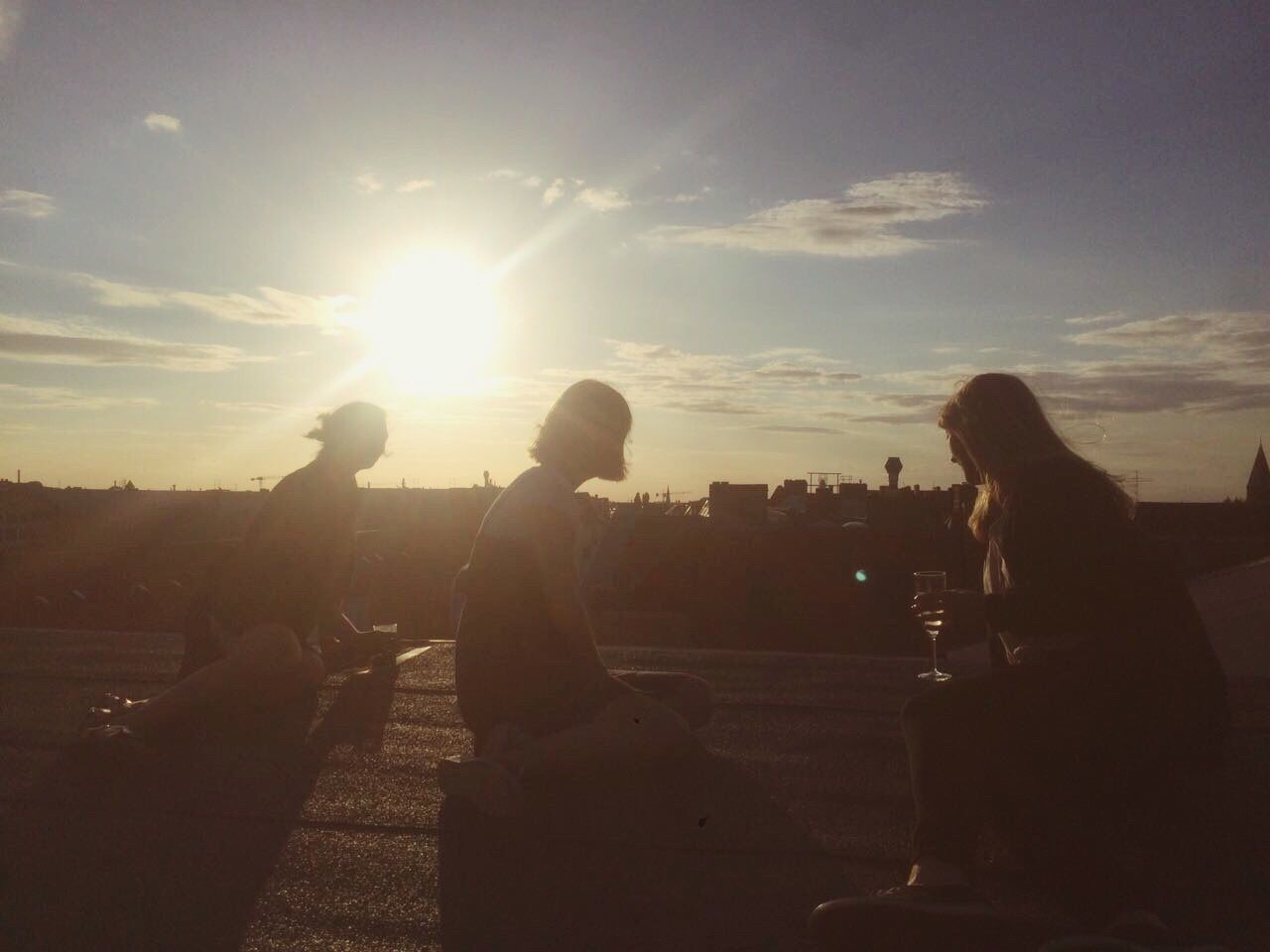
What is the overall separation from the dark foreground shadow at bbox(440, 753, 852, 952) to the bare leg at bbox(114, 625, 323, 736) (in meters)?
1.31

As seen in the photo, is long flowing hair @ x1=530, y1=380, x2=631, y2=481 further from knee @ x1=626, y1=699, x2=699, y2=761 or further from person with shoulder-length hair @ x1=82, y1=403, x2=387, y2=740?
person with shoulder-length hair @ x1=82, y1=403, x2=387, y2=740

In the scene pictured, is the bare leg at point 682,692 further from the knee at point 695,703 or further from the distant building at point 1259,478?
the distant building at point 1259,478

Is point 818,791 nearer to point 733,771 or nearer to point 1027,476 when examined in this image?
point 733,771

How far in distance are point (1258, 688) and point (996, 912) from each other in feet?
12.2

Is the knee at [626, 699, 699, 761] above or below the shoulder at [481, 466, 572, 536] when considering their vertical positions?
below

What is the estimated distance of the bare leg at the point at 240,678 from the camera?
4023 millimetres

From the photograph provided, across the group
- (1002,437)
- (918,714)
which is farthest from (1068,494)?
(918,714)

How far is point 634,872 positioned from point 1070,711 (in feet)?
3.66

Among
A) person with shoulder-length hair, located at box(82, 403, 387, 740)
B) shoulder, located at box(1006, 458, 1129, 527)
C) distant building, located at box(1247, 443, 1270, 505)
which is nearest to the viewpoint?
shoulder, located at box(1006, 458, 1129, 527)

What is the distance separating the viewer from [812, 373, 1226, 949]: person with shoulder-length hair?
246 centimetres

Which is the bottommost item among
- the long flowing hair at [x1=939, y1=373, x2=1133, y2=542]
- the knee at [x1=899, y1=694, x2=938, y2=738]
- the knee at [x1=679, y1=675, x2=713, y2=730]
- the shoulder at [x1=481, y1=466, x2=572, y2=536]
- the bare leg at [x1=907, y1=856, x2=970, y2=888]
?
the bare leg at [x1=907, y1=856, x2=970, y2=888]

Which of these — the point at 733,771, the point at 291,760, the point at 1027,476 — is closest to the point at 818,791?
the point at 733,771

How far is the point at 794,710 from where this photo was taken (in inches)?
190

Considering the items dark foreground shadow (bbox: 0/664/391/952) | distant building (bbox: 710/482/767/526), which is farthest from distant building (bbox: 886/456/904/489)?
dark foreground shadow (bbox: 0/664/391/952)
